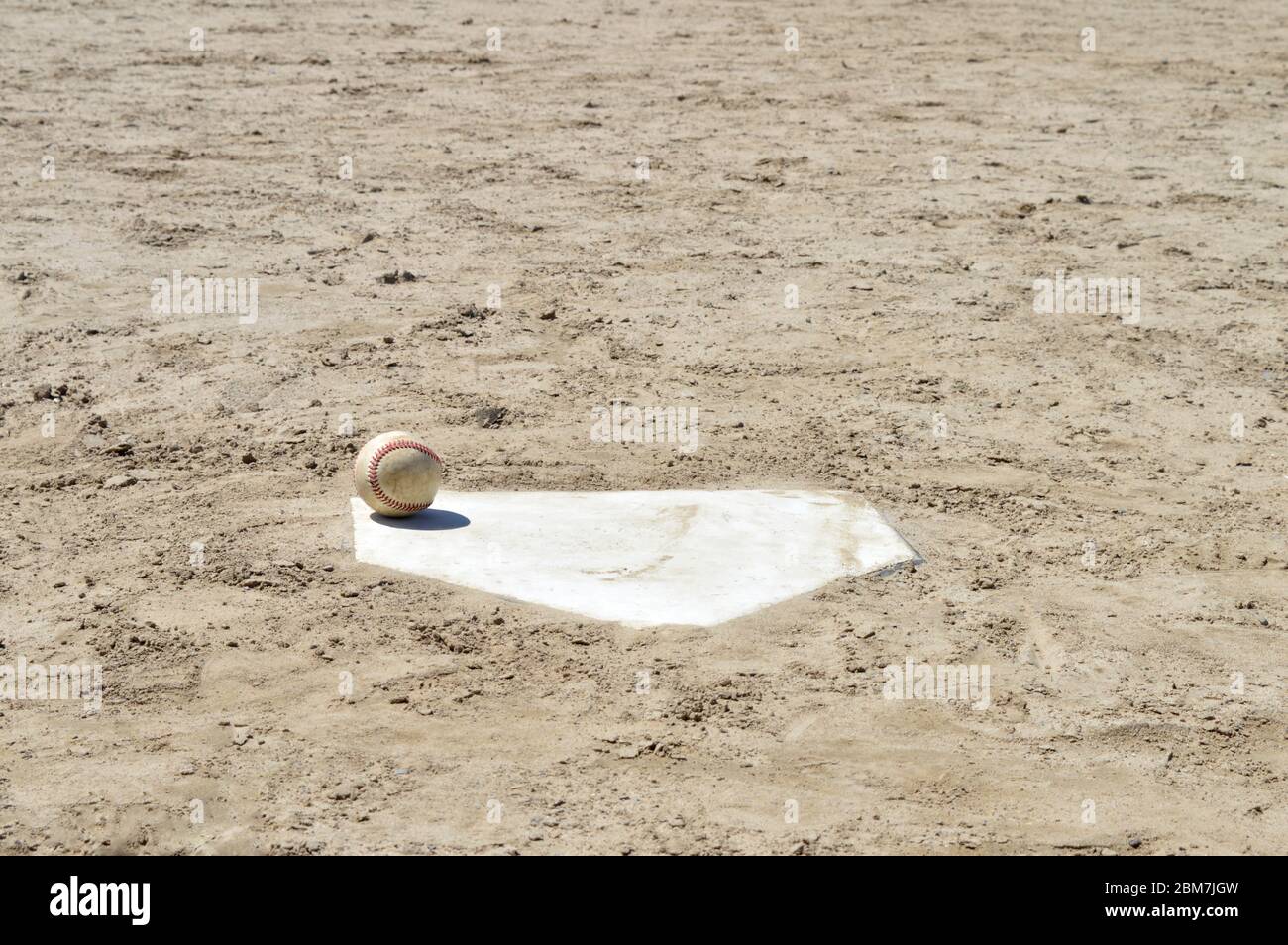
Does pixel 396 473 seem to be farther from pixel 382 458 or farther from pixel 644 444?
pixel 644 444

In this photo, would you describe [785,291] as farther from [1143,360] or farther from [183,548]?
[183,548]

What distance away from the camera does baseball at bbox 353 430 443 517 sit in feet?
19.2

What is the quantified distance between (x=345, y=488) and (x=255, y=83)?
8.20 m

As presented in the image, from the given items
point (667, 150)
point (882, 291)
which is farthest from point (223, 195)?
point (882, 291)

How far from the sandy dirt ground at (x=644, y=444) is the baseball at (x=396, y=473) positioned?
1.02 feet

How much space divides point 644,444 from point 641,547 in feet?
3.81

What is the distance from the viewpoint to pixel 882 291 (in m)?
8.99

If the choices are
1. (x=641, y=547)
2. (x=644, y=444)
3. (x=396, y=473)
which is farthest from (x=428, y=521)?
(x=644, y=444)

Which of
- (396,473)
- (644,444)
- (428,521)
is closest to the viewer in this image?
(396,473)

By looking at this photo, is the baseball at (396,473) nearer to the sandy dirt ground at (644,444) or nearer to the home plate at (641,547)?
the home plate at (641,547)

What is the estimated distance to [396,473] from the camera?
584cm

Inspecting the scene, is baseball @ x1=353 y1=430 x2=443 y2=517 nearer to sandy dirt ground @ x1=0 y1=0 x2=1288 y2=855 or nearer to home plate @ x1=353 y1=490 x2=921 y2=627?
home plate @ x1=353 y1=490 x2=921 y2=627

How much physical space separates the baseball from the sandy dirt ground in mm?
311

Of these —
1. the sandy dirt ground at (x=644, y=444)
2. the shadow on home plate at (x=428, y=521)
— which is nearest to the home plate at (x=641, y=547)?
the shadow on home plate at (x=428, y=521)
